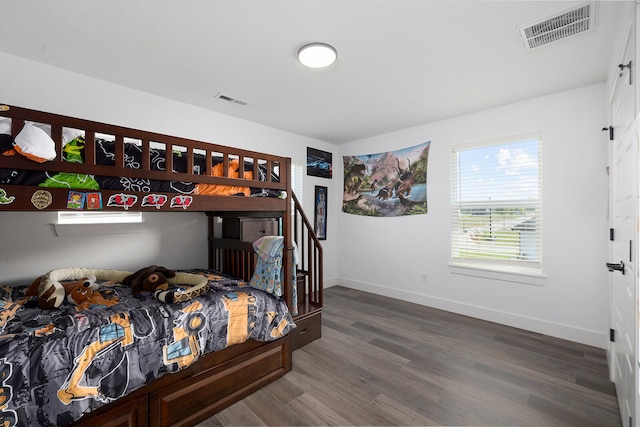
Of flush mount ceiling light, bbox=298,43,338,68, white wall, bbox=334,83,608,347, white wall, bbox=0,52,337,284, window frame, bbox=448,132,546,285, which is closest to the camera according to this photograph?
flush mount ceiling light, bbox=298,43,338,68

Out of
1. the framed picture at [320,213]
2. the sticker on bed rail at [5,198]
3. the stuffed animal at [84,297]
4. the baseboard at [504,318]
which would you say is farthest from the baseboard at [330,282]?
the sticker on bed rail at [5,198]

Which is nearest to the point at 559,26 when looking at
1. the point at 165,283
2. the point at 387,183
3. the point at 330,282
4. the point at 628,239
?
the point at 628,239

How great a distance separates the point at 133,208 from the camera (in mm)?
1541

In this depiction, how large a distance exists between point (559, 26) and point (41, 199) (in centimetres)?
308

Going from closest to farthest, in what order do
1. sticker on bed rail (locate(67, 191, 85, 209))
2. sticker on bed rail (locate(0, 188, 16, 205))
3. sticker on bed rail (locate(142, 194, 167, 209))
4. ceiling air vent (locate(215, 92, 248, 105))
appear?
1. sticker on bed rail (locate(0, 188, 16, 205))
2. sticker on bed rail (locate(67, 191, 85, 209))
3. sticker on bed rail (locate(142, 194, 167, 209))
4. ceiling air vent (locate(215, 92, 248, 105))

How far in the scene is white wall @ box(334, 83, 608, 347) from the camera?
263 cm

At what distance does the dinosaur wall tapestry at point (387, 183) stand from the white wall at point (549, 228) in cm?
13

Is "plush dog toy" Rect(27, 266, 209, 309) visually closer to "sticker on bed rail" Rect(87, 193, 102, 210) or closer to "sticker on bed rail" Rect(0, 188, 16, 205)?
"sticker on bed rail" Rect(87, 193, 102, 210)

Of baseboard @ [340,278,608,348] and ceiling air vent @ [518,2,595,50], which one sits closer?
ceiling air vent @ [518,2,595,50]

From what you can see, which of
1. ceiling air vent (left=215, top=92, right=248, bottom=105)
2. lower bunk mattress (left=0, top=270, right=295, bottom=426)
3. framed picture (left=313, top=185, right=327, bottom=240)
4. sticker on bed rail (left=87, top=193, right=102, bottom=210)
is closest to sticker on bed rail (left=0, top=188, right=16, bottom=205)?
sticker on bed rail (left=87, top=193, right=102, bottom=210)

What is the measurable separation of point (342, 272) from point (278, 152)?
2.25m

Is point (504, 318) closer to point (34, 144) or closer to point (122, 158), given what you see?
point (122, 158)

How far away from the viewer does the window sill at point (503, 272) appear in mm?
2939

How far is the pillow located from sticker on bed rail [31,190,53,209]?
0.47 ft
